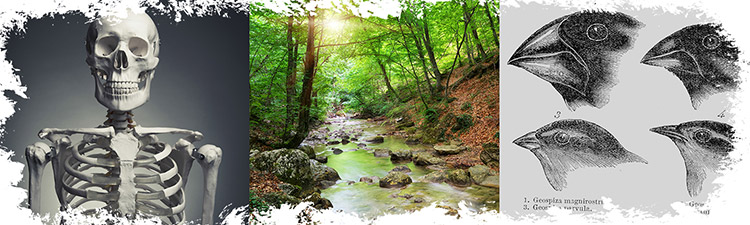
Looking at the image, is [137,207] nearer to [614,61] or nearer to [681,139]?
[614,61]

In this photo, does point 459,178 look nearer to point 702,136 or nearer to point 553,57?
point 553,57

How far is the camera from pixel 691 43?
222cm

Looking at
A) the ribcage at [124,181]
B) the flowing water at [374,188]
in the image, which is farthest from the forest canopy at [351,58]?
the ribcage at [124,181]

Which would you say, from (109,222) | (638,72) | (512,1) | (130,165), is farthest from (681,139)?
(109,222)

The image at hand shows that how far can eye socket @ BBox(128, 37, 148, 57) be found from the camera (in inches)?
72.3

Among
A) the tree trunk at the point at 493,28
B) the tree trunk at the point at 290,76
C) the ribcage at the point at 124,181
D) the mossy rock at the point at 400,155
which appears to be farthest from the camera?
the tree trunk at the point at 290,76

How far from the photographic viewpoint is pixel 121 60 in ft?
A: 5.79

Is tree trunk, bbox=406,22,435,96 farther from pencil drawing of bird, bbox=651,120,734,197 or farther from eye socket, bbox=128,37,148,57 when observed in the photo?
eye socket, bbox=128,37,148,57

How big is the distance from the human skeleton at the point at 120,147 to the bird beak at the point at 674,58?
8.45 feet

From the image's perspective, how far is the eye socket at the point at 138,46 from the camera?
6.02 feet

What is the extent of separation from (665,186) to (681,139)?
11.6 inches

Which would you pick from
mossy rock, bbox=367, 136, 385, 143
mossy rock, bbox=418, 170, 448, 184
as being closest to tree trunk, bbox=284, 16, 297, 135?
mossy rock, bbox=367, 136, 385, 143

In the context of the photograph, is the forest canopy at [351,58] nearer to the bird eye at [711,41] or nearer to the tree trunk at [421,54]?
the tree trunk at [421,54]

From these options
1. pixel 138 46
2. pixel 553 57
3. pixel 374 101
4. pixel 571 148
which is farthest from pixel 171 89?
pixel 571 148
